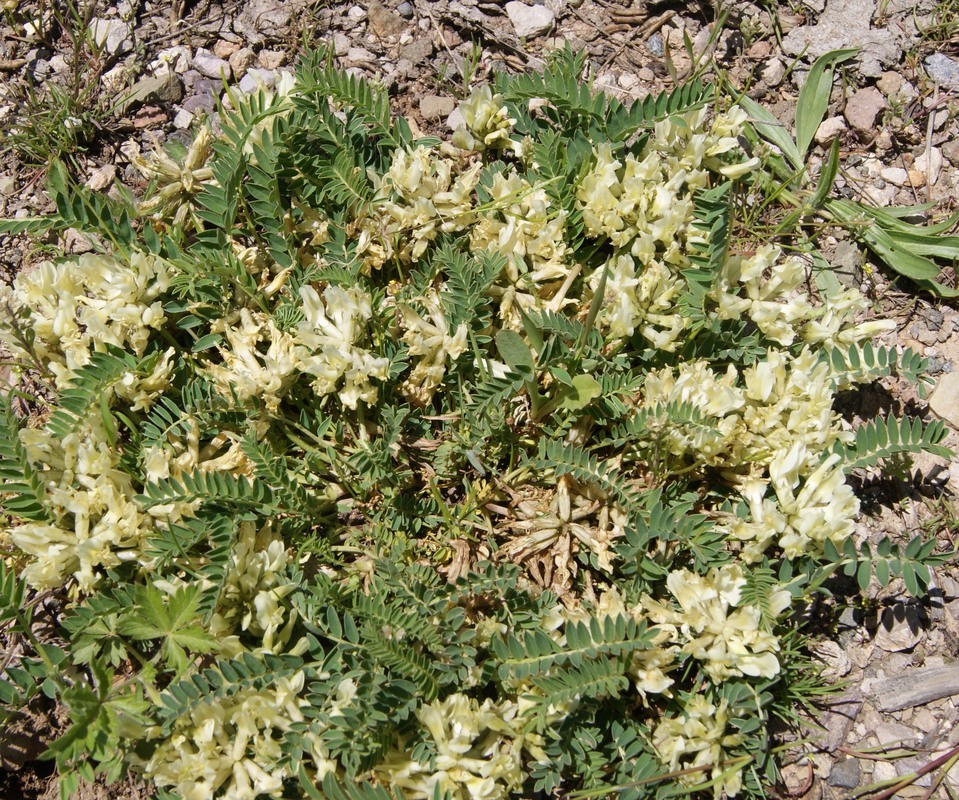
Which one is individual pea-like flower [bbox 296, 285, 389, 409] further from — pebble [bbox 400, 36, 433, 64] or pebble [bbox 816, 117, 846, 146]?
pebble [bbox 816, 117, 846, 146]

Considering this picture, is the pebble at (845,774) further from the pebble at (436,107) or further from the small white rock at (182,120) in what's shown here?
the small white rock at (182,120)

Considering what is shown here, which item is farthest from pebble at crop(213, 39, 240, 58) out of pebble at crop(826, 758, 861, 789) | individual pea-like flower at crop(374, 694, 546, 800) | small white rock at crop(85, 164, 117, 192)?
pebble at crop(826, 758, 861, 789)

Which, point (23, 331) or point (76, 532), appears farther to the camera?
point (23, 331)

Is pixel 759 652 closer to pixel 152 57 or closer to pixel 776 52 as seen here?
pixel 776 52

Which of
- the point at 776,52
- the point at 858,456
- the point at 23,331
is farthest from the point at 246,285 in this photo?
the point at 776,52

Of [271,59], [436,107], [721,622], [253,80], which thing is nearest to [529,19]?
[436,107]

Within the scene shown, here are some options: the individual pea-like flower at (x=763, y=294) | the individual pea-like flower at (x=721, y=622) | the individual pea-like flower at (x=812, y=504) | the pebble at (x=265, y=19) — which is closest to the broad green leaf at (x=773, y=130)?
the individual pea-like flower at (x=763, y=294)

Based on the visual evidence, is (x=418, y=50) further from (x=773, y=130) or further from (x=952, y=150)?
(x=952, y=150)
